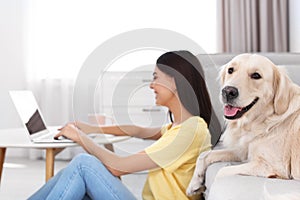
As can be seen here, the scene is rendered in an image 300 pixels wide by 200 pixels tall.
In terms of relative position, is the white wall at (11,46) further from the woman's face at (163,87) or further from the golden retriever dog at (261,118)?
the golden retriever dog at (261,118)

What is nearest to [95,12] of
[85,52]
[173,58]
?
[85,52]

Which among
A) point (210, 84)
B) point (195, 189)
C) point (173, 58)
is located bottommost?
point (195, 189)

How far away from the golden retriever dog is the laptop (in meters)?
0.77

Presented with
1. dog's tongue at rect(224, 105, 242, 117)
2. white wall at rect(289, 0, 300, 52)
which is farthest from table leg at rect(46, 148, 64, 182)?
white wall at rect(289, 0, 300, 52)

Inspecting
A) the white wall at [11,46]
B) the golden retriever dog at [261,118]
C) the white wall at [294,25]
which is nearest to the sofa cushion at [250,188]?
the golden retriever dog at [261,118]

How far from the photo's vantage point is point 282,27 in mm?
3701

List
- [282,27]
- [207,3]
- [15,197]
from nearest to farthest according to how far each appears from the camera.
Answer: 1. [15,197]
2. [282,27]
3. [207,3]

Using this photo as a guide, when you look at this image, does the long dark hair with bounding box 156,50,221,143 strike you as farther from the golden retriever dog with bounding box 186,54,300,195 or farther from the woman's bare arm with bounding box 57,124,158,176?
the woman's bare arm with bounding box 57,124,158,176

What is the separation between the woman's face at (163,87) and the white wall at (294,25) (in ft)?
6.84

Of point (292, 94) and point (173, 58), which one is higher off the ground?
point (173, 58)

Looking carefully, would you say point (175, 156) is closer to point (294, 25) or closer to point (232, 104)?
point (232, 104)

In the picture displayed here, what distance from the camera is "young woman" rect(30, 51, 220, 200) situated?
1.55 meters

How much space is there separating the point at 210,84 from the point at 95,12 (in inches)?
83.3

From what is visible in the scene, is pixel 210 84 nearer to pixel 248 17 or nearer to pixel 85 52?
pixel 248 17
